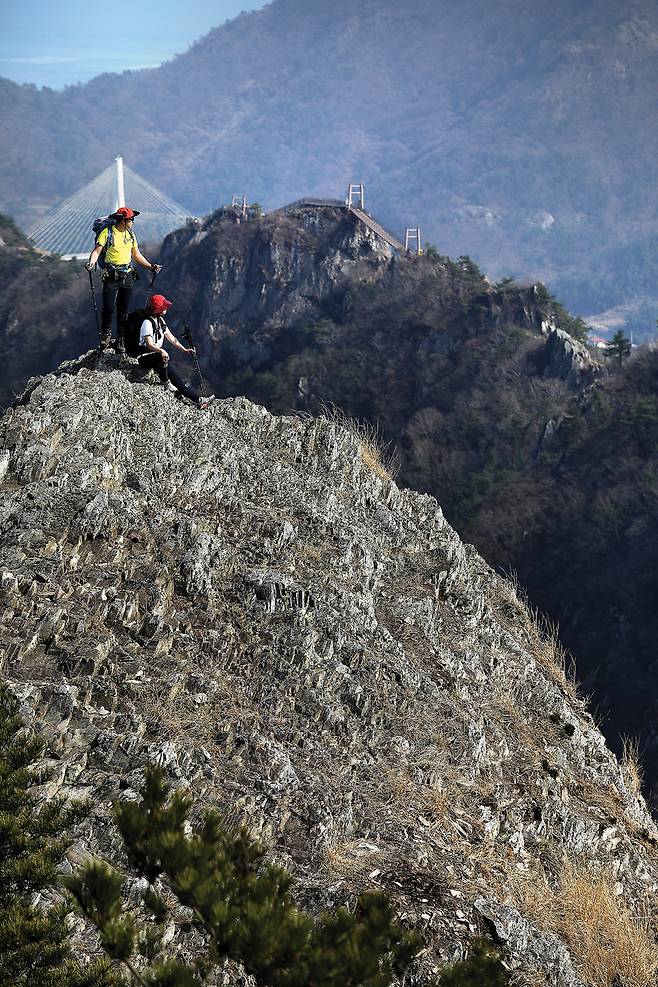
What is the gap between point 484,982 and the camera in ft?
15.2

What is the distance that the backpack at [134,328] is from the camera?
12117 mm

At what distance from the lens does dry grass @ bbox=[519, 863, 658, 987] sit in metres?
6.81

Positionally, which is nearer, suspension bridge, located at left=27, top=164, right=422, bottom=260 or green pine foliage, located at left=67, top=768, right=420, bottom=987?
green pine foliage, located at left=67, top=768, right=420, bottom=987

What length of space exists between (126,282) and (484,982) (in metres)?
10.2

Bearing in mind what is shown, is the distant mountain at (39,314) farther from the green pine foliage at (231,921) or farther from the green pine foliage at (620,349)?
the green pine foliage at (231,921)

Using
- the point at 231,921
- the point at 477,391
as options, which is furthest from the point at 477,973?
the point at 477,391

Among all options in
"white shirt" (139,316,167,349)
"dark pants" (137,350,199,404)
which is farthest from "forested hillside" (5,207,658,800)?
"white shirt" (139,316,167,349)

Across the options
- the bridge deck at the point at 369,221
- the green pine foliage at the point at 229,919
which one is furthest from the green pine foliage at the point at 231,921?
the bridge deck at the point at 369,221

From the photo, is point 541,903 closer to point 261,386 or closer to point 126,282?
point 126,282

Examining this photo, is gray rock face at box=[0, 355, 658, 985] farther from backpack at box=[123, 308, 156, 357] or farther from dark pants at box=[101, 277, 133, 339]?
dark pants at box=[101, 277, 133, 339]

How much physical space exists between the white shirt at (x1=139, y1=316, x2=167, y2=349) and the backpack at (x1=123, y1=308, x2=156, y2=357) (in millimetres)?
45

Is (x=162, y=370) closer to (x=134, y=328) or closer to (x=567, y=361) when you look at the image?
(x=134, y=328)

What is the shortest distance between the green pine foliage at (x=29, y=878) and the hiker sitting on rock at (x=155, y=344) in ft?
23.0

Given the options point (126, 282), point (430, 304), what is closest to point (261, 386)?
point (430, 304)
